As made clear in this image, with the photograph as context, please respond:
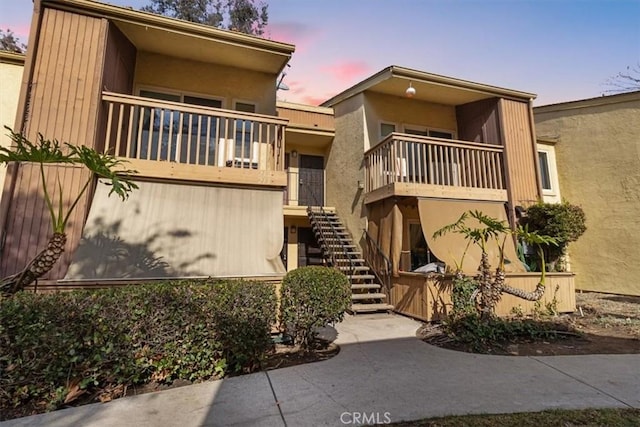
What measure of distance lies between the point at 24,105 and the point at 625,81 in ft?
85.0

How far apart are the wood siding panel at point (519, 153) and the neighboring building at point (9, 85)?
14318 mm

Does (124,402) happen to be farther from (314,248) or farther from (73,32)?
(314,248)

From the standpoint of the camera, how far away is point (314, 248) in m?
12.6

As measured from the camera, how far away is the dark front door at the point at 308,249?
1241 centimetres

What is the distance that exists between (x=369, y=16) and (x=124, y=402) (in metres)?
11.8

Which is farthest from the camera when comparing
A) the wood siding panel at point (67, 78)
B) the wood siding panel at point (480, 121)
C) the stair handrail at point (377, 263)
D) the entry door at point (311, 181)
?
the entry door at point (311, 181)

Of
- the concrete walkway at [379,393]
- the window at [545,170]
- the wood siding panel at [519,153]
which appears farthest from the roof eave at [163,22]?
the window at [545,170]

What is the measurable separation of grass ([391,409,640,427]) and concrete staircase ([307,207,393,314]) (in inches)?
207

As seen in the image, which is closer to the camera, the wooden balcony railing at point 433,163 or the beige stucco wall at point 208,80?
the beige stucco wall at point 208,80

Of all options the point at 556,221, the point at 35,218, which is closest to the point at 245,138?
the point at 35,218

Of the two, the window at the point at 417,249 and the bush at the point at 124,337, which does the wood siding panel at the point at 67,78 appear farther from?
the window at the point at 417,249

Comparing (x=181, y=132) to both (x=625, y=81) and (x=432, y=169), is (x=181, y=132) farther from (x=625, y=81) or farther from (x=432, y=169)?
(x=625, y=81)

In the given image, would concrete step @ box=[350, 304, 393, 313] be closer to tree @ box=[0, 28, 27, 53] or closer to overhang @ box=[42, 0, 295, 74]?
overhang @ box=[42, 0, 295, 74]

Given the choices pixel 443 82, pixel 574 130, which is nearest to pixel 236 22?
pixel 443 82
